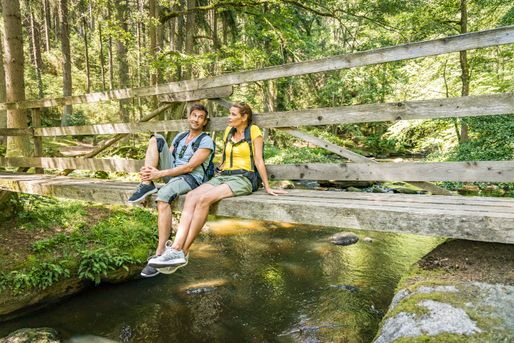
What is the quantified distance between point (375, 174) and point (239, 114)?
1.66 m

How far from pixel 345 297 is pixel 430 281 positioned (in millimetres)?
3610

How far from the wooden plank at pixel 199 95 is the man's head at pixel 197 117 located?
0.80 feet

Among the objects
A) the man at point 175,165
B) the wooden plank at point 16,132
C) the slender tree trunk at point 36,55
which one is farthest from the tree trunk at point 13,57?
the slender tree trunk at point 36,55

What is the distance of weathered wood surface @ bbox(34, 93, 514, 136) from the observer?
10.4 feet

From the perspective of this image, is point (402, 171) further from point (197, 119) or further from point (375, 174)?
point (197, 119)

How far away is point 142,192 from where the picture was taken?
3990 mm

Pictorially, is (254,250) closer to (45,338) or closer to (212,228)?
(212,228)

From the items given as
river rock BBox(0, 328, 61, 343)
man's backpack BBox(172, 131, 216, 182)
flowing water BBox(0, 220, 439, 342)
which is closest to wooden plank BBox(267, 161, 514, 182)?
man's backpack BBox(172, 131, 216, 182)

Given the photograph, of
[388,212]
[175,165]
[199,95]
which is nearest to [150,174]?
[175,165]

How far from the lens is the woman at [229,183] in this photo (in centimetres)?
355

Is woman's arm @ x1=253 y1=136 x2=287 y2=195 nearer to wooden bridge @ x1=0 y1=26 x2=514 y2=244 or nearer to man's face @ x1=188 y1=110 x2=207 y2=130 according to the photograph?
wooden bridge @ x1=0 y1=26 x2=514 y2=244

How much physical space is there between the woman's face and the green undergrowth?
3.88m

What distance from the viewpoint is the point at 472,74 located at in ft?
50.9

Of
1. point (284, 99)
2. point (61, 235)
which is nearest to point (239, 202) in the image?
point (61, 235)
